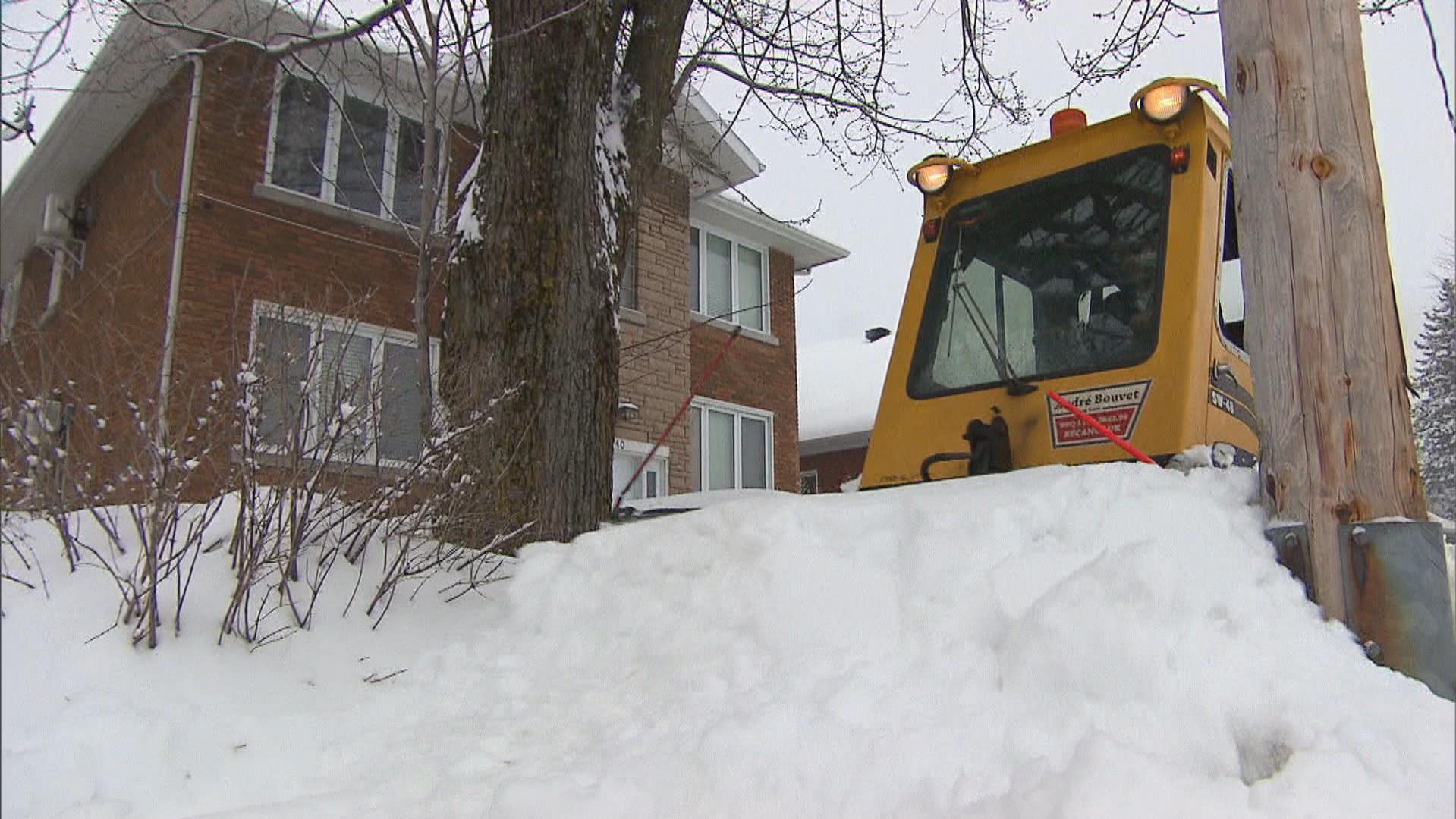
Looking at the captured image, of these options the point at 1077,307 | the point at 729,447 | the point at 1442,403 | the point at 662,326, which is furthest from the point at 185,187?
the point at 1442,403

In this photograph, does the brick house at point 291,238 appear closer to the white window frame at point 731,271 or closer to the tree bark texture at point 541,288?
the white window frame at point 731,271

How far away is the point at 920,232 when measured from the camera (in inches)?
183

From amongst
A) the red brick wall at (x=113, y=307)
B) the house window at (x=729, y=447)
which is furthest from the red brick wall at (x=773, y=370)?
the red brick wall at (x=113, y=307)

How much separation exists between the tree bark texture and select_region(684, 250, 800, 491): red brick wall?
7.94 metres

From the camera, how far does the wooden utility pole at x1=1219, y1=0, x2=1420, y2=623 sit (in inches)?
99.7

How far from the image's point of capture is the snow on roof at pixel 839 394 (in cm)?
1891

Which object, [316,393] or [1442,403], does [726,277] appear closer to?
[316,393]

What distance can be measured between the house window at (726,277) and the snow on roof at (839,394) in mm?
2660

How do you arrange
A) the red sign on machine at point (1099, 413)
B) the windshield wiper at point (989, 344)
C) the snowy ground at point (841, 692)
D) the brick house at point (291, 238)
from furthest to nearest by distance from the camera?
the brick house at point (291, 238) → the windshield wiper at point (989, 344) → the red sign on machine at point (1099, 413) → the snowy ground at point (841, 692)

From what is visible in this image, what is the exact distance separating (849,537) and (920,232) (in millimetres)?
1878

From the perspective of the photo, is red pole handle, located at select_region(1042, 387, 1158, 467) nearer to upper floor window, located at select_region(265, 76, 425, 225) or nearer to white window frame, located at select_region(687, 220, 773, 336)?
upper floor window, located at select_region(265, 76, 425, 225)

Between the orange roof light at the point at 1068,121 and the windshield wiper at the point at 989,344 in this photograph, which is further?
the orange roof light at the point at 1068,121

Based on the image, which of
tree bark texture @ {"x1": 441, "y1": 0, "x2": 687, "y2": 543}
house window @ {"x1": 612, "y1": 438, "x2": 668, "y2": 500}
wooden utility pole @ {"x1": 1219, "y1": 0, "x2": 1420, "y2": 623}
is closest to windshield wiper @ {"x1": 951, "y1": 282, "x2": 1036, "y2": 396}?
wooden utility pole @ {"x1": 1219, "y1": 0, "x2": 1420, "y2": 623}

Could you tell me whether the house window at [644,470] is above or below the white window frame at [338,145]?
below
